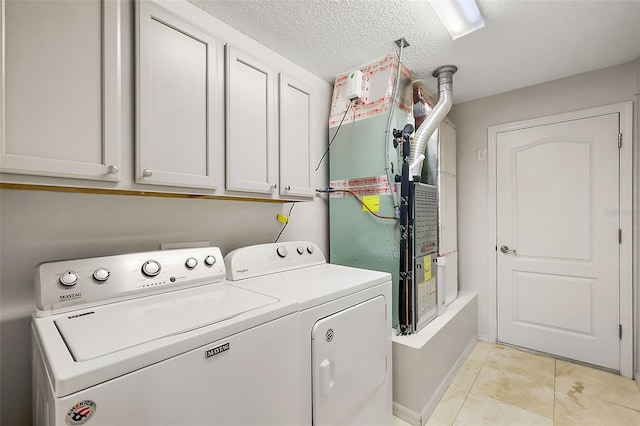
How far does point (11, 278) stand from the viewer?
1.09 metres

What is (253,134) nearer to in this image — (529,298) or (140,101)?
(140,101)

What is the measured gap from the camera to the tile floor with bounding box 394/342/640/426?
5.97 feet

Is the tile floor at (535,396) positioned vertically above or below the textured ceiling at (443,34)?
below

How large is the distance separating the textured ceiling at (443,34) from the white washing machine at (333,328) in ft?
4.60

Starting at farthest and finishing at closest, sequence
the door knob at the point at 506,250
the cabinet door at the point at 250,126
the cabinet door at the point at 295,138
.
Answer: the door knob at the point at 506,250 → the cabinet door at the point at 295,138 → the cabinet door at the point at 250,126

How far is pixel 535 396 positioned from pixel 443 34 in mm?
2621

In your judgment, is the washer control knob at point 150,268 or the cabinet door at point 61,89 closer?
the cabinet door at point 61,89

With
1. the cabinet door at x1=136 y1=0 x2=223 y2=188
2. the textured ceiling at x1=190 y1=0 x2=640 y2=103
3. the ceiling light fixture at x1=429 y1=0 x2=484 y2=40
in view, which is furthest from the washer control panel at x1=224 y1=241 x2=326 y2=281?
the ceiling light fixture at x1=429 y1=0 x2=484 y2=40

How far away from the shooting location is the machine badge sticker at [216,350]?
855 mm

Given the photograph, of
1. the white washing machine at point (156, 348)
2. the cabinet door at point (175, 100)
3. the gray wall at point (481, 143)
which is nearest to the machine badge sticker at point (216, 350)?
the white washing machine at point (156, 348)

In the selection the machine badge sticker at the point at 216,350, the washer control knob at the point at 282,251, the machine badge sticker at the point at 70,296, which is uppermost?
the washer control knob at the point at 282,251

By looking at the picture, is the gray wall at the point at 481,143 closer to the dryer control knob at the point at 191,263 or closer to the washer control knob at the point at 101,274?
the dryer control knob at the point at 191,263

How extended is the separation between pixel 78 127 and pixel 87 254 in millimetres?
587

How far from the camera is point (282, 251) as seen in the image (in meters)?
1.78
